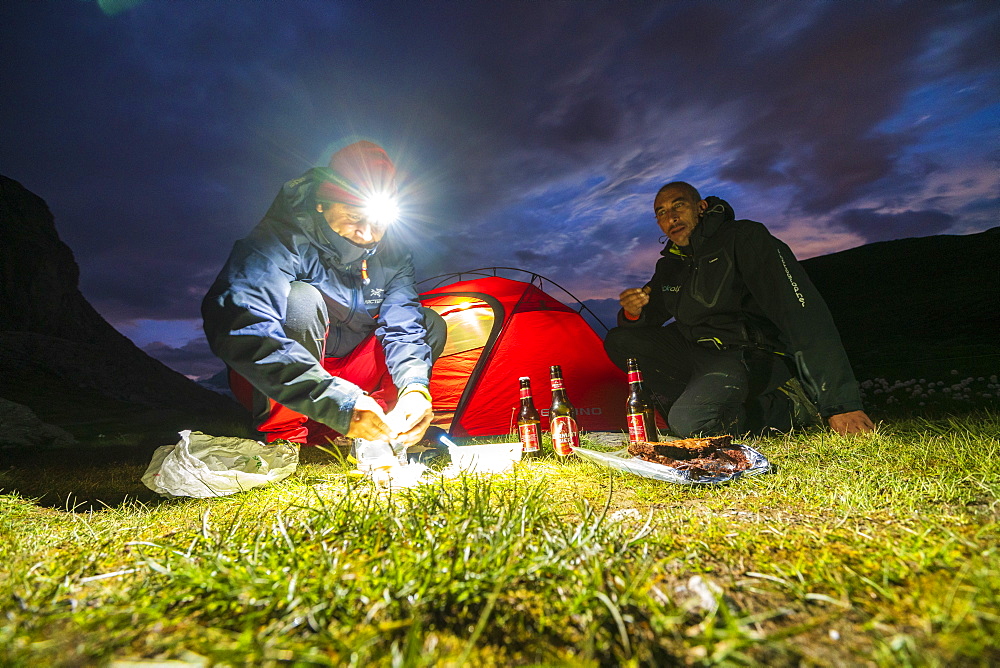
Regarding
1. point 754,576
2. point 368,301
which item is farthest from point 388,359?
point 754,576

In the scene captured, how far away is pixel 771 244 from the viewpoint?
13.1 ft

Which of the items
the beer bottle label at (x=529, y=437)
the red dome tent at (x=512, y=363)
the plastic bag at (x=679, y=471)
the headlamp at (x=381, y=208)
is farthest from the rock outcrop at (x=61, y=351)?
the plastic bag at (x=679, y=471)

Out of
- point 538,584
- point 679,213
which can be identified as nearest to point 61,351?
point 679,213

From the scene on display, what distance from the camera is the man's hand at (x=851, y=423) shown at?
323cm

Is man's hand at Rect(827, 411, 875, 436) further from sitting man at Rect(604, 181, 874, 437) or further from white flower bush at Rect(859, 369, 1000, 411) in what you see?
white flower bush at Rect(859, 369, 1000, 411)

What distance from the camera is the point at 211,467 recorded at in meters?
2.95

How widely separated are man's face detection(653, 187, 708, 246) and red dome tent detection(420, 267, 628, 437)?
1629mm

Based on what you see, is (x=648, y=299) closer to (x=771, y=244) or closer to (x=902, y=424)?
(x=771, y=244)

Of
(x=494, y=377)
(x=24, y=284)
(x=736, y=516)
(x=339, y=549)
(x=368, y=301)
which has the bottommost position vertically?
(x=736, y=516)

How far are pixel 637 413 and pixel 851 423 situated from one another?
153 centimetres

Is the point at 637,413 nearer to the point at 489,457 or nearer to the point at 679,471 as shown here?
the point at 679,471

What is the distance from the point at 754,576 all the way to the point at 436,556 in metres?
0.91

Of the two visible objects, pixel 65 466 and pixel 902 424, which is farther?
pixel 65 466

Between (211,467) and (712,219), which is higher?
(712,219)
